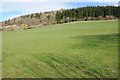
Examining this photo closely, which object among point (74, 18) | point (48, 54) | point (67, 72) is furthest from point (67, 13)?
point (67, 72)

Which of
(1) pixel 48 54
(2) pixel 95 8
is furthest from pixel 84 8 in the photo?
(1) pixel 48 54

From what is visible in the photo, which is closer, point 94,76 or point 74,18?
point 94,76

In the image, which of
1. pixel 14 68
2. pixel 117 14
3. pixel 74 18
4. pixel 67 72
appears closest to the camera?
pixel 67 72

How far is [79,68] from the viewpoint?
680 inches

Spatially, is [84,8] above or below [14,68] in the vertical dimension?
above

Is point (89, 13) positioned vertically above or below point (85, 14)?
above

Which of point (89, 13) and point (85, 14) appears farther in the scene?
point (85, 14)

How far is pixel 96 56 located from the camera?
20.7m

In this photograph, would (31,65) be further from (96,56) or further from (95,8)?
(95,8)

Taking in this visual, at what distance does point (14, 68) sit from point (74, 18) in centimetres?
8294

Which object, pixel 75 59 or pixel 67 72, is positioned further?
pixel 75 59

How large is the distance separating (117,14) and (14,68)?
260 ft

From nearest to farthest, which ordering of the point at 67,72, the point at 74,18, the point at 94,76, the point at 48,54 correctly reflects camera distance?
the point at 94,76 < the point at 67,72 < the point at 48,54 < the point at 74,18

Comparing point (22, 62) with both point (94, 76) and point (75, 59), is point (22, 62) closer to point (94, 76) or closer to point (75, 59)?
point (75, 59)
